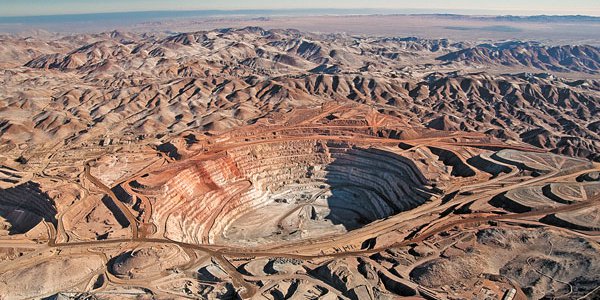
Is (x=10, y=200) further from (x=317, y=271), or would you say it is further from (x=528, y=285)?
(x=528, y=285)

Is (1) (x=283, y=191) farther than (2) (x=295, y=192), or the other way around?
(1) (x=283, y=191)

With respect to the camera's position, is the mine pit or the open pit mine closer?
the open pit mine

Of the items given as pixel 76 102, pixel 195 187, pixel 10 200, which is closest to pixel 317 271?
pixel 195 187

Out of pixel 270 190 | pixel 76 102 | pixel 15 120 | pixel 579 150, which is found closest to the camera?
pixel 270 190

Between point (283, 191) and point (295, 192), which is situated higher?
point (283, 191)

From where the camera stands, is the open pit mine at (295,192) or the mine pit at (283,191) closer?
the open pit mine at (295,192)
